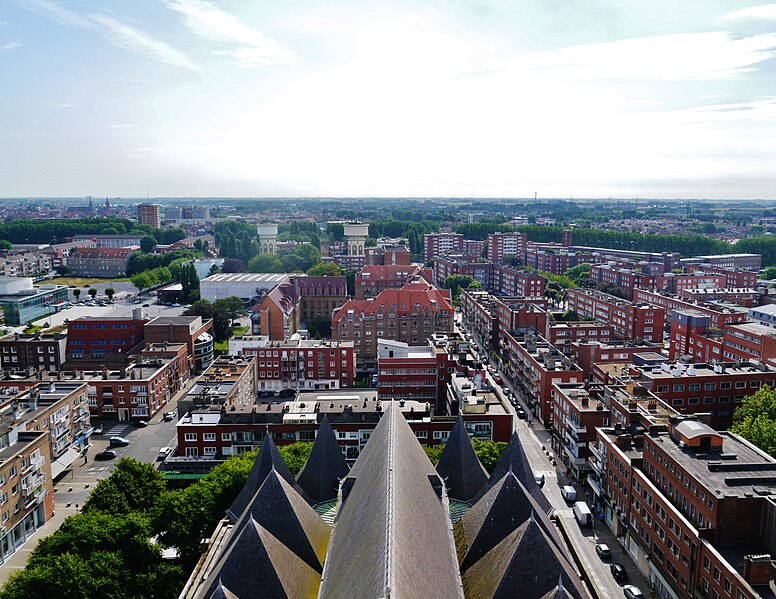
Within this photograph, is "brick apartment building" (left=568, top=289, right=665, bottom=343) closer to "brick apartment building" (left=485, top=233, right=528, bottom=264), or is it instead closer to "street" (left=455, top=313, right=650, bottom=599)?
"street" (left=455, top=313, right=650, bottom=599)

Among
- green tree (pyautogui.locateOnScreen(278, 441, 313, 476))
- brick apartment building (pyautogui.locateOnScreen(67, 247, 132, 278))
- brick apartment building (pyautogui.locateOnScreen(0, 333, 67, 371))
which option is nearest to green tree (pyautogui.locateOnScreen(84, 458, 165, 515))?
green tree (pyautogui.locateOnScreen(278, 441, 313, 476))

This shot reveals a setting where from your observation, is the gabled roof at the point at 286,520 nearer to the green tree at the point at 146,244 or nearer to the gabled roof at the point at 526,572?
the gabled roof at the point at 526,572

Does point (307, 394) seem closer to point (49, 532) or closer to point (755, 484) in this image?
point (49, 532)

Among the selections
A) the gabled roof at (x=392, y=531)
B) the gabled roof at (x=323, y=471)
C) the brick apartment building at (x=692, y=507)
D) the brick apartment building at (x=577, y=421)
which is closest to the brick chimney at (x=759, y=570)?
the brick apartment building at (x=692, y=507)

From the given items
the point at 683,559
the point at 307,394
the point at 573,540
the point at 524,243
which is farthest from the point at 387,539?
the point at 524,243

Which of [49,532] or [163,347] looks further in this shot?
[163,347]
